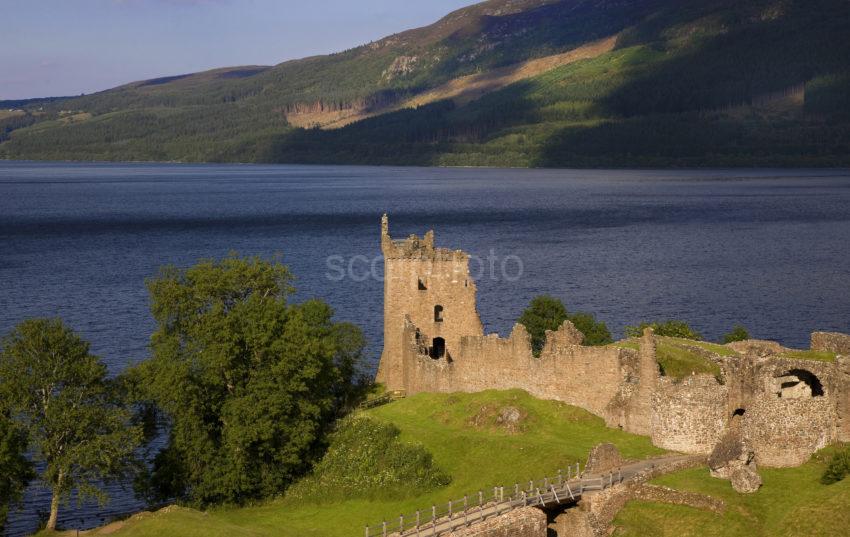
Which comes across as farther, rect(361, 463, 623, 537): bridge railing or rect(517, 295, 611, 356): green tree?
rect(517, 295, 611, 356): green tree

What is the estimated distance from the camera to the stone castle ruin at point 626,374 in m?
38.6

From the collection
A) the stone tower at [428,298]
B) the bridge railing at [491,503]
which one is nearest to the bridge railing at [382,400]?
the stone tower at [428,298]

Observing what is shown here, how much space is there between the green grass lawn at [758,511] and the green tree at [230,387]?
1646 cm

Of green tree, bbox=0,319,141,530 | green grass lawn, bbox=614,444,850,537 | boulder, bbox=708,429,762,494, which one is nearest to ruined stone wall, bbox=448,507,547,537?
green grass lawn, bbox=614,444,850,537

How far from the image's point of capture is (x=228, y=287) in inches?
2009

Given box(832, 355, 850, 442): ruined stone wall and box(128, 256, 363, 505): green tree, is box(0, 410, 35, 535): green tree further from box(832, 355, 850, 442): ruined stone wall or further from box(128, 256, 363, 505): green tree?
box(832, 355, 850, 442): ruined stone wall

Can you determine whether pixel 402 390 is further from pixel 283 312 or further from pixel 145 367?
pixel 145 367

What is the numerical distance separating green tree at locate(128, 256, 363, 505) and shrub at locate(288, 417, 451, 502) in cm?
114

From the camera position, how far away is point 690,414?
40.8 meters

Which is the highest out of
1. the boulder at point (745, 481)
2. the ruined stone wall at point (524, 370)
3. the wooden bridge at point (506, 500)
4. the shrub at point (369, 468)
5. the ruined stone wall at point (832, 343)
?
the ruined stone wall at point (832, 343)

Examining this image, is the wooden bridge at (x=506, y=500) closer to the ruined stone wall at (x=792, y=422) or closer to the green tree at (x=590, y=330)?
the ruined stone wall at (x=792, y=422)

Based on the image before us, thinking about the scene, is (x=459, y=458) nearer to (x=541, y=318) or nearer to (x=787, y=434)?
(x=787, y=434)

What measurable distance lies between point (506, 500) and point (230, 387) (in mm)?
15212

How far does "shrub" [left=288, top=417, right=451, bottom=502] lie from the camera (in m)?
43.0
